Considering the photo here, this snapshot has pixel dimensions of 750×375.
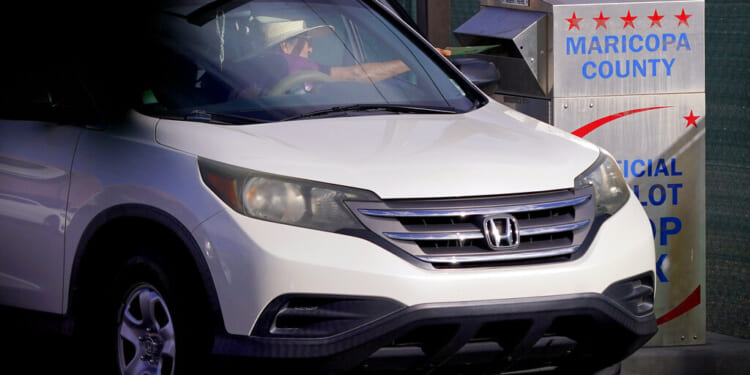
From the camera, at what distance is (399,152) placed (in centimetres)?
524

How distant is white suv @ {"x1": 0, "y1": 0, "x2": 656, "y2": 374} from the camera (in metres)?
4.86

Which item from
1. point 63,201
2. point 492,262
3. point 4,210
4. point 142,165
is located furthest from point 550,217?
point 4,210

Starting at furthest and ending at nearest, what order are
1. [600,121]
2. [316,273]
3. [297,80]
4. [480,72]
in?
[600,121]
[480,72]
[297,80]
[316,273]

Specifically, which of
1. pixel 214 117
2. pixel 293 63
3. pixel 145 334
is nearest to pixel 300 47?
pixel 293 63

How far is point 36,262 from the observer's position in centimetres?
584

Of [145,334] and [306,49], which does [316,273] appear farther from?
[306,49]

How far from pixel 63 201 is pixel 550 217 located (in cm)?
186

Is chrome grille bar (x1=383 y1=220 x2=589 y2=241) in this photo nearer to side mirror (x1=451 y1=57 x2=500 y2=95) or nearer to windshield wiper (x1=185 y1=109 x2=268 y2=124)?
windshield wiper (x1=185 y1=109 x2=268 y2=124)

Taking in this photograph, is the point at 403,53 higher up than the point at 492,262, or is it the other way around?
the point at 403,53

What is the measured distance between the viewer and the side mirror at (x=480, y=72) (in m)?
6.64

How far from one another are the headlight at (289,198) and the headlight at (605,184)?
0.90 metres

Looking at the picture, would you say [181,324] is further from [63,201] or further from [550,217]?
[550,217]

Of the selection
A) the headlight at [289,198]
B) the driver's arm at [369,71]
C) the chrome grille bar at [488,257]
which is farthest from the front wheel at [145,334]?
the driver's arm at [369,71]

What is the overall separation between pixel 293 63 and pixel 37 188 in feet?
3.73
